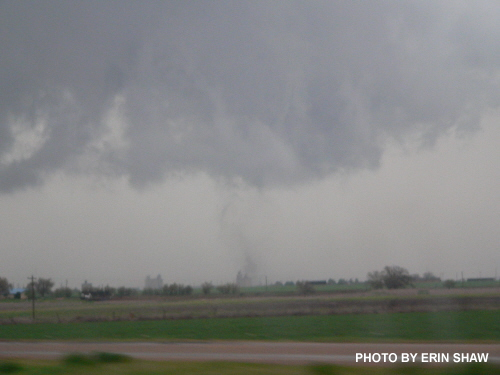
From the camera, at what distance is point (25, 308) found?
86312mm

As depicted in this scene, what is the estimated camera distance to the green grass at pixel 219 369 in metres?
12.8

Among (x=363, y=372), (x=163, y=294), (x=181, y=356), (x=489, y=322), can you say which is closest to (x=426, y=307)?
(x=489, y=322)

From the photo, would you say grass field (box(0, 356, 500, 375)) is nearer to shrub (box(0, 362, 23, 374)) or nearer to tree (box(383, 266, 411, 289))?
shrub (box(0, 362, 23, 374))

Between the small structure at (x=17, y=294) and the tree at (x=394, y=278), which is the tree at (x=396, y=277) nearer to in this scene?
the tree at (x=394, y=278)

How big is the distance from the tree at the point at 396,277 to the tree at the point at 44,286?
77.7m

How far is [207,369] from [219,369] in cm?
36

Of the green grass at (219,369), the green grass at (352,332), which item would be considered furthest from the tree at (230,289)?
the green grass at (219,369)

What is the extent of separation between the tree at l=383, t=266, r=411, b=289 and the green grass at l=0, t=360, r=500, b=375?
400 ft

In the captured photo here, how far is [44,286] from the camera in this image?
11862 cm

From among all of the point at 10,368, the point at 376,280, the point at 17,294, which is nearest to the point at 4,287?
the point at 17,294

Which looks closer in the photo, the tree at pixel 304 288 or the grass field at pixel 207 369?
the grass field at pixel 207 369

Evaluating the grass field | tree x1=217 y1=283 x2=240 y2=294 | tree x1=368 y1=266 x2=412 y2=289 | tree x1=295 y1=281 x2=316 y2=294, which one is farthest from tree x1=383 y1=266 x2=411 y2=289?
the grass field

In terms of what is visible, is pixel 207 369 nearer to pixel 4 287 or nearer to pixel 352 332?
pixel 352 332

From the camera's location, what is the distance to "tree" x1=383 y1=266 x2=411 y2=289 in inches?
5197
